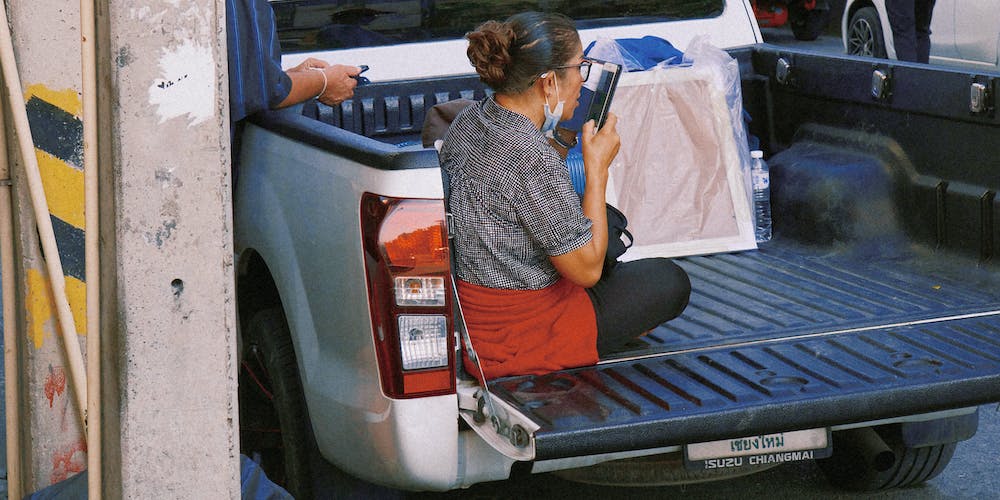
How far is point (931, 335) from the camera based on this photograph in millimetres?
3523

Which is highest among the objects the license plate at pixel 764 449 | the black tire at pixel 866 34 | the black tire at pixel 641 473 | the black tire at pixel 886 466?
the black tire at pixel 866 34

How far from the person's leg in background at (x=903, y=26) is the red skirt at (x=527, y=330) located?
6551 millimetres

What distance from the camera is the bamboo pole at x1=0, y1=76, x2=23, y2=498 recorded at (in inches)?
133

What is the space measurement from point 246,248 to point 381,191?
954 millimetres

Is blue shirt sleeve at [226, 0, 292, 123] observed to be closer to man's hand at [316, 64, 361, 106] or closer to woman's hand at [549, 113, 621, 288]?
man's hand at [316, 64, 361, 106]

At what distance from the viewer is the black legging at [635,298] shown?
3.56 m

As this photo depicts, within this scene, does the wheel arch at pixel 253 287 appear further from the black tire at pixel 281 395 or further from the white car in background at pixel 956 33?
the white car in background at pixel 956 33

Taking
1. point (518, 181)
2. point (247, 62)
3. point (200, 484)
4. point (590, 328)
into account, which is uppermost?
point (247, 62)

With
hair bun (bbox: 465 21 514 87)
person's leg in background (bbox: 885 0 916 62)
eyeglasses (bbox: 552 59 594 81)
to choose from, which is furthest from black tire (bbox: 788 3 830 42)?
hair bun (bbox: 465 21 514 87)

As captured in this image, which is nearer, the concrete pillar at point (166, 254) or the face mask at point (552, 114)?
the concrete pillar at point (166, 254)

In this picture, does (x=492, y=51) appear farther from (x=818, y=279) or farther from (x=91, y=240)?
(x=818, y=279)

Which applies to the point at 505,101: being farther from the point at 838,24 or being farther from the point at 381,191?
the point at 838,24

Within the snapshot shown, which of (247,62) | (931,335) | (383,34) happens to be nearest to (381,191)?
(247,62)

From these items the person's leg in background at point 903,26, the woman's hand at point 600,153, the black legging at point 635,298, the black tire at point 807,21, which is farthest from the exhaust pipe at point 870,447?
the black tire at point 807,21
